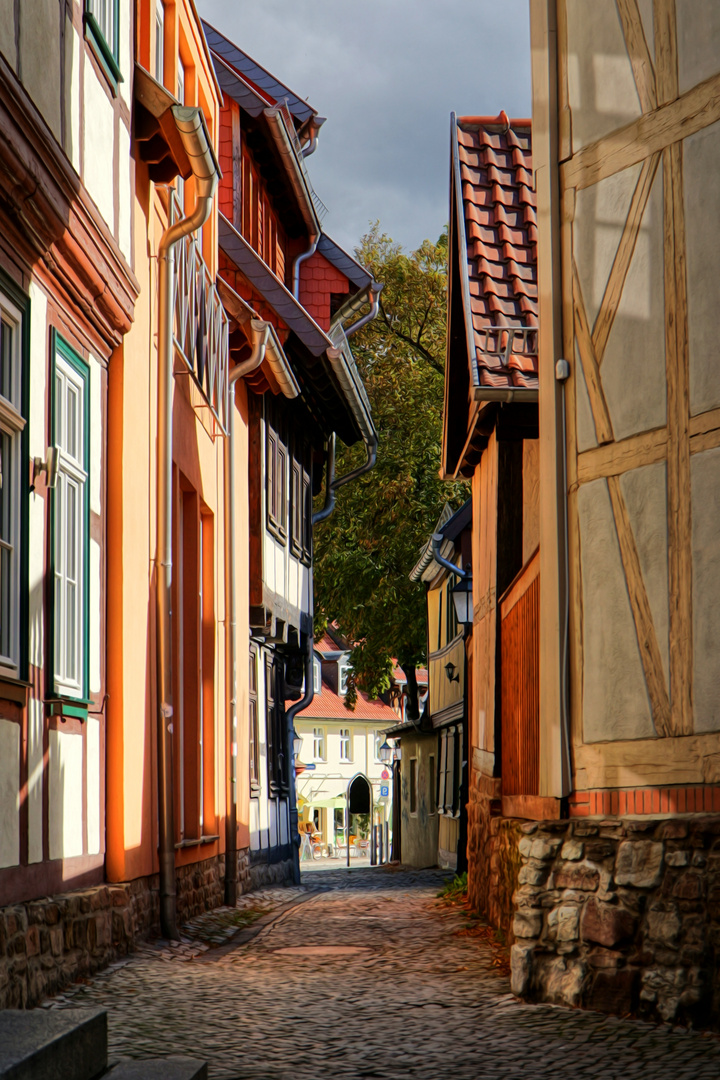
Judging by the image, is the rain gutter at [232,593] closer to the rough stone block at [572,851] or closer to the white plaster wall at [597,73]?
the white plaster wall at [597,73]

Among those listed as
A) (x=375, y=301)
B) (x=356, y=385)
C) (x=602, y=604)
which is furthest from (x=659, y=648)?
(x=375, y=301)

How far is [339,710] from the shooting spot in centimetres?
5834

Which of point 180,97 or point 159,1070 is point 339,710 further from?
point 159,1070

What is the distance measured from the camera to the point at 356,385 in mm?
18484

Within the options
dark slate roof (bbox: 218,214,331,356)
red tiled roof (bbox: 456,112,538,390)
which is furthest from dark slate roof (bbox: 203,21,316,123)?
red tiled roof (bbox: 456,112,538,390)

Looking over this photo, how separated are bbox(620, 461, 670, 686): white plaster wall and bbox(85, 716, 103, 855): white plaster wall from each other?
11.3 ft

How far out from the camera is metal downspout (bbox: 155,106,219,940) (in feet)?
30.8

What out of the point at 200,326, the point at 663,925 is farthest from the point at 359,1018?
the point at 200,326

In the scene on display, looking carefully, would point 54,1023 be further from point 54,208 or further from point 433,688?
point 433,688

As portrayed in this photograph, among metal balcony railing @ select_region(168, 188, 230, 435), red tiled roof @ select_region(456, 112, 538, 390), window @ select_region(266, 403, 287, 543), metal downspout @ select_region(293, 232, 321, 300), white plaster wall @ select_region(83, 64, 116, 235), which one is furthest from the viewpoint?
metal downspout @ select_region(293, 232, 321, 300)

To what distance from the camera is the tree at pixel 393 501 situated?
2866cm

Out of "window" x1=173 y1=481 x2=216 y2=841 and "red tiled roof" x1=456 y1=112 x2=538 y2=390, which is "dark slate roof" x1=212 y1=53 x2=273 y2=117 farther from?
"window" x1=173 y1=481 x2=216 y2=841

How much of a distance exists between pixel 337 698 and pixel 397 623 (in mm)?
30098

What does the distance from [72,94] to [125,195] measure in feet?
4.55
